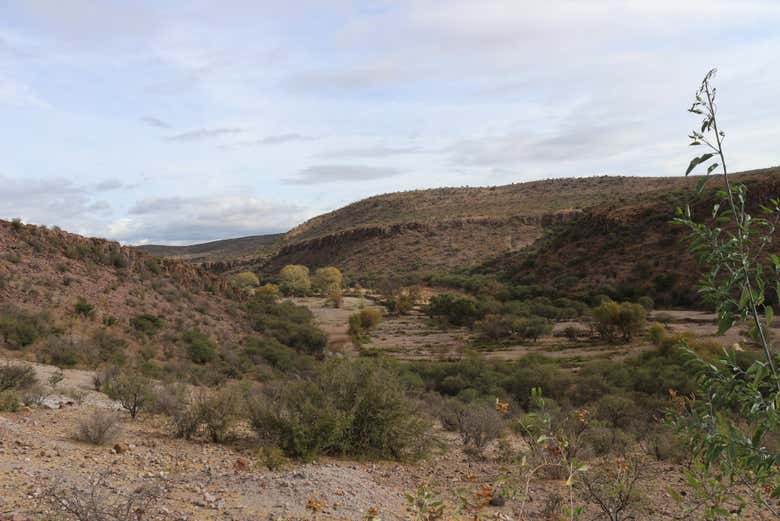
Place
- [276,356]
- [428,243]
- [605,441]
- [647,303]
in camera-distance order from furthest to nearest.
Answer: [428,243], [647,303], [276,356], [605,441]

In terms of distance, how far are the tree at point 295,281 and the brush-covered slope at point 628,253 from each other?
20.2 metres

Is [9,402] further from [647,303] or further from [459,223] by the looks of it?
[459,223]

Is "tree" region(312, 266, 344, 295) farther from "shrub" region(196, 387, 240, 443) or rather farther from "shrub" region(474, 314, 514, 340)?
"shrub" region(196, 387, 240, 443)

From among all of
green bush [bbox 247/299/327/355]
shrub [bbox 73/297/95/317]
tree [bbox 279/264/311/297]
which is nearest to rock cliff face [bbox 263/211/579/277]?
tree [bbox 279/264/311/297]

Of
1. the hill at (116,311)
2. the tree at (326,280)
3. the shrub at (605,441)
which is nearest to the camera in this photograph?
the shrub at (605,441)

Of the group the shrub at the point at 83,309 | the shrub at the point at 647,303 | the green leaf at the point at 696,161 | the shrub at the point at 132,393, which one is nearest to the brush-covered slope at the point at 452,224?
the shrub at the point at 647,303

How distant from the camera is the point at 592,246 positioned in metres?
51.8

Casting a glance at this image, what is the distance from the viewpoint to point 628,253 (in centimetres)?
4728

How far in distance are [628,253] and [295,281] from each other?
3338 centimetres

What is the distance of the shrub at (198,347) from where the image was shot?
63.2 feet

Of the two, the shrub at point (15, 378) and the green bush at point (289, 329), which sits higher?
the shrub at point (15, 378)

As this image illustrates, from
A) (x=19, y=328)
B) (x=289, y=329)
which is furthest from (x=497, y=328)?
(x=19, y=328)

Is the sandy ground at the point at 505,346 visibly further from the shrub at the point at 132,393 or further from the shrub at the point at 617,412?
the shrub at the point at 132,393

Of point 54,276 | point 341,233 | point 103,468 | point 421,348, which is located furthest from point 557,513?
point 341,233
